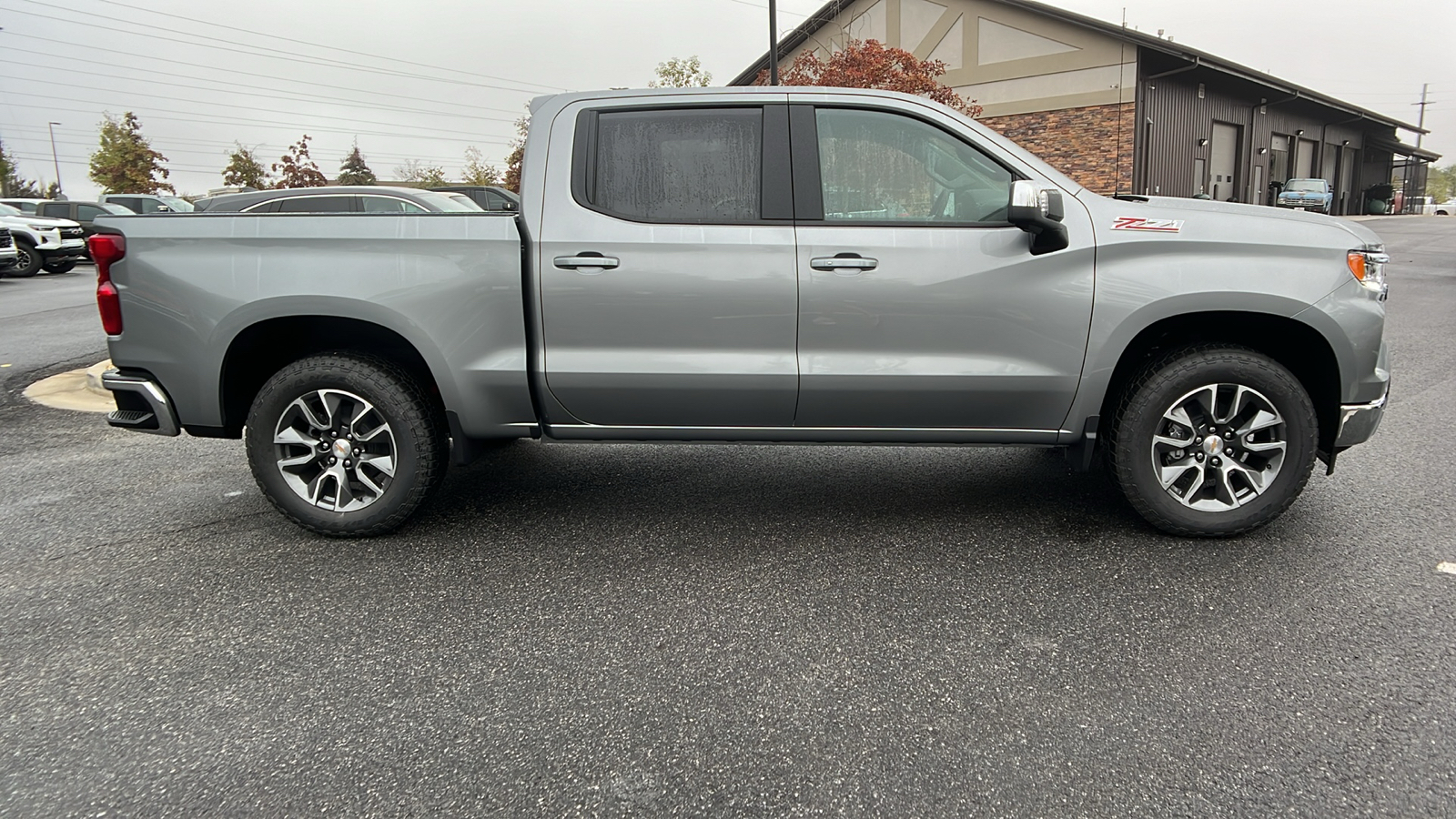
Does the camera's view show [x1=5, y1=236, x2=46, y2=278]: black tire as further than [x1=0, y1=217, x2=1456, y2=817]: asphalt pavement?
Yes

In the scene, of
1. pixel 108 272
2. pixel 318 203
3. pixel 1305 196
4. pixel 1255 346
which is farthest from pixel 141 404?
pixel 1305 196

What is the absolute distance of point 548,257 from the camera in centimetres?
385

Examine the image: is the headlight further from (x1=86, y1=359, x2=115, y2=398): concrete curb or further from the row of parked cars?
(x1=86, y1=359, x2=115, y2=398): concrete curb

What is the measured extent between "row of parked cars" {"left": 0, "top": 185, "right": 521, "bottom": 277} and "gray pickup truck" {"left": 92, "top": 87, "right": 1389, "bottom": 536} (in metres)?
0.55

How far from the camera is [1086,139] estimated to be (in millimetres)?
26234

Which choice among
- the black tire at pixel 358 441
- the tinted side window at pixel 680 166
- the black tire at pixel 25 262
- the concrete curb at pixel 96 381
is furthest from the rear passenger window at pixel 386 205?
the black tire at pixel 25 262

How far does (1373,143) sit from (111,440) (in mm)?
55812

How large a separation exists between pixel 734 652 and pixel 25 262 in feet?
75.3

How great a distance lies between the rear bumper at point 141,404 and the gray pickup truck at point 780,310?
1 centimetres

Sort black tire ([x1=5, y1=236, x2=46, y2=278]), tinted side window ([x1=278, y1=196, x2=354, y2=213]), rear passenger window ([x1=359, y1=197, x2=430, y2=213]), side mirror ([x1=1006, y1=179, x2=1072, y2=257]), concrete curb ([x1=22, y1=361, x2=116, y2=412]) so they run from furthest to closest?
1. black tire ([x1=5, y1=236, x2=46, y2=278])
2. tinted side window ([x1=278, y1=196, x2=354, y2=213])
3. rear passenger window ([x1=359, y1=197, x2=430, y2=213])
4. concrete curb ([x1=22, y1=361, x2=116, y2=412])
5. side mirror ([x1=1006, y1=179, x2=1072, y2=257])

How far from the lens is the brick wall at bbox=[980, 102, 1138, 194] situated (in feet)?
84.1

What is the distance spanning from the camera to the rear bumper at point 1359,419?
12.4ft

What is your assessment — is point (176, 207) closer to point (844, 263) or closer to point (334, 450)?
point (334, 450)

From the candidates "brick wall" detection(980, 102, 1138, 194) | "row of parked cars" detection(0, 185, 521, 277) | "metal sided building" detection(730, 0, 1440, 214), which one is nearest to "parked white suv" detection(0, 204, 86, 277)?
"row of parked cars" detection(0, 185, 521, 277)
